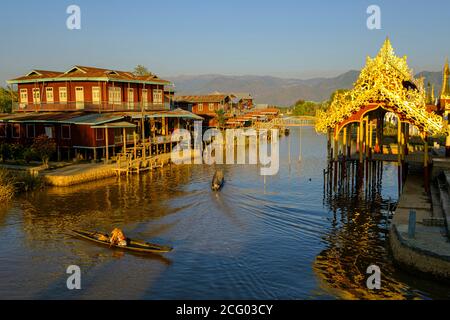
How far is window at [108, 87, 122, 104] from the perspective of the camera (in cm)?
4953

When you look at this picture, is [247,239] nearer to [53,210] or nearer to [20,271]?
[20,271]

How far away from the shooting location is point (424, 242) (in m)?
16.6

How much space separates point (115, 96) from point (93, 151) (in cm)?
913

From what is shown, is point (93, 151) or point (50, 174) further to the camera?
point (93, 151)

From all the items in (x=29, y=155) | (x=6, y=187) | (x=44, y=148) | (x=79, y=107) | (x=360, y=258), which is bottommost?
(x=360, y=258)

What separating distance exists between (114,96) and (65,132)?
8.59 m

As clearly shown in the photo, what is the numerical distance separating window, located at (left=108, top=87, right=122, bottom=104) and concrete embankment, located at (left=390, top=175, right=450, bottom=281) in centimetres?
3605

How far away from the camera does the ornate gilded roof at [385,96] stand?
24719 millimetres

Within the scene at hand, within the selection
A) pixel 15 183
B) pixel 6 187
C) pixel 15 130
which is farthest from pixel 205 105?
pixel 6 187

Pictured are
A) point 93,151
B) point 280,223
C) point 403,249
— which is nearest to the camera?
point 403,249

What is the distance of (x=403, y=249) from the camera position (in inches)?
667

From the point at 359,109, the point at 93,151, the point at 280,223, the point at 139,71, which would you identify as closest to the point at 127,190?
the point at 93,151

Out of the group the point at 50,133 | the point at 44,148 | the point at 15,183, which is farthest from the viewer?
the point at 50,133

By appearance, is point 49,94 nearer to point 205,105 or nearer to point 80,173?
point 80,173
